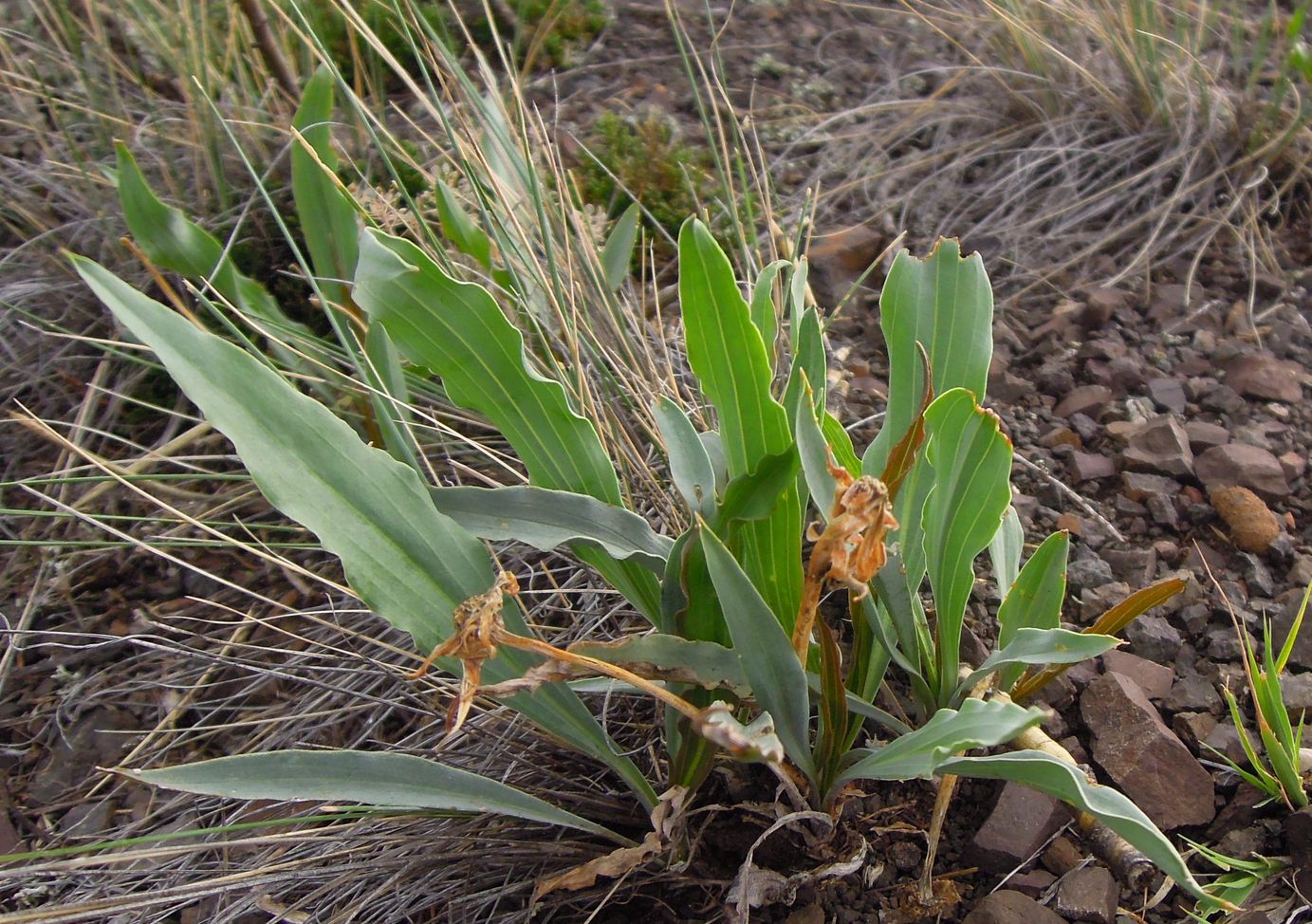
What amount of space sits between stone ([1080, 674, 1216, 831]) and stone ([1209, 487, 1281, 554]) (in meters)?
0.35

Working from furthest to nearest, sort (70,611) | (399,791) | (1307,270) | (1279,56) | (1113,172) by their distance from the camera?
(1279,56), (1113,172), (1307,270), (70,611), (399,791)

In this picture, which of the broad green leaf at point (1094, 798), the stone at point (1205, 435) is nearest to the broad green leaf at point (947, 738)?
the broad green leaf at point (1094, 798)

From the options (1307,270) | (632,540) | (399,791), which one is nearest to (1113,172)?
(1307,270)

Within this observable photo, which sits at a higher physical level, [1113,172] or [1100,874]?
[1113,172]

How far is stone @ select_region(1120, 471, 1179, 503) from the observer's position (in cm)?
138

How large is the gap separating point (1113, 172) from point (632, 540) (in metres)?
1.52

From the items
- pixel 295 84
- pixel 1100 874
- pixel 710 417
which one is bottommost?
pixel 1100 874

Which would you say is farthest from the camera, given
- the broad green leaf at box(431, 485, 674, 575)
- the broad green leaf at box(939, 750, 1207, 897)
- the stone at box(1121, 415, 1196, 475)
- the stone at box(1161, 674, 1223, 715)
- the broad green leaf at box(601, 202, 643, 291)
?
the broad green leaf at box(601, 202, 643, 291)

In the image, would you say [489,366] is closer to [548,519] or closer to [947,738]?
[548,519]

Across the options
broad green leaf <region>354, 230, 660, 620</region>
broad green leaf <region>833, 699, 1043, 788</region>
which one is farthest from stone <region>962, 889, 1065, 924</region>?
broad green leaf <region>354, 230, 660, 620</region>

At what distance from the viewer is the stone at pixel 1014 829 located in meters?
0.98

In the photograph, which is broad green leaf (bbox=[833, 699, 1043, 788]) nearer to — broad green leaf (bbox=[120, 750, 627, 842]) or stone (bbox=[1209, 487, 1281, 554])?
broad green leaf (bbox=[120, 750, 627, 842])

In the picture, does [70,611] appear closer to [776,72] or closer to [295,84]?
[295,84]

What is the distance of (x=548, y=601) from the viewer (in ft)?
4.17
